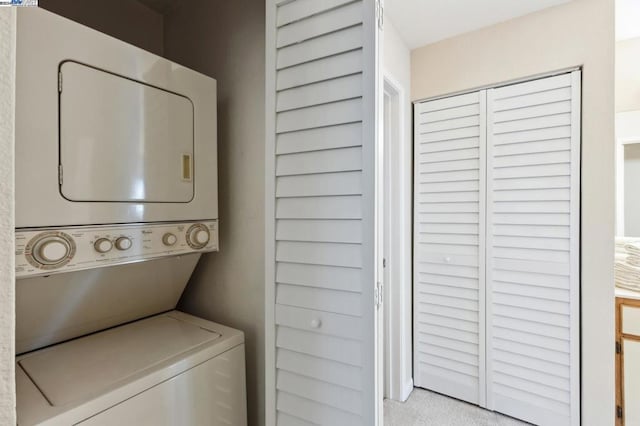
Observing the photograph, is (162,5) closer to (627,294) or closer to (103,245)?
(103,245)

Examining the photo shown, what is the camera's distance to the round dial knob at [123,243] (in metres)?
1.00

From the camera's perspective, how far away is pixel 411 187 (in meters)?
2.42

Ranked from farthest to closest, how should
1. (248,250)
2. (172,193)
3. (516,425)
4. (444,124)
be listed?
(444,124) → (516,425) → (248,250) → (172,193)

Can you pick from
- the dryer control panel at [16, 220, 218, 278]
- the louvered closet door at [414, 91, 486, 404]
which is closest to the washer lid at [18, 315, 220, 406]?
the dryer control panel at [16, 220, 218, 278]

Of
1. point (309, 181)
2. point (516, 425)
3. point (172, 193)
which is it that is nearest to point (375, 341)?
point (309, 181)

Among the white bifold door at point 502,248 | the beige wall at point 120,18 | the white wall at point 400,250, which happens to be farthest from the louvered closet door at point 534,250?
the beige wall at point 120,18

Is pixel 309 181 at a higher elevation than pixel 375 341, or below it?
higher

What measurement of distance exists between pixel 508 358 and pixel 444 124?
5.50ft

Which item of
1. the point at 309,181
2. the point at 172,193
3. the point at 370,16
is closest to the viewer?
the point at 370,16

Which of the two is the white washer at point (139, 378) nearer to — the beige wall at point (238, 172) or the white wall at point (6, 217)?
the beige wall at point (238, 172)

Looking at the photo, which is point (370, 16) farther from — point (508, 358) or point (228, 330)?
point (508, 358)

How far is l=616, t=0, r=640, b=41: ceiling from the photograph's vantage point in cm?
182

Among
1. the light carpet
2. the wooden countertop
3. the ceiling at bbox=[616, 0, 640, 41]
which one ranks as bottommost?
the light carpet

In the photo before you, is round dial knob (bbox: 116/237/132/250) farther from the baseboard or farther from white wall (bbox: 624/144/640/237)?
white wall (bbox: 624/144/640/237)
